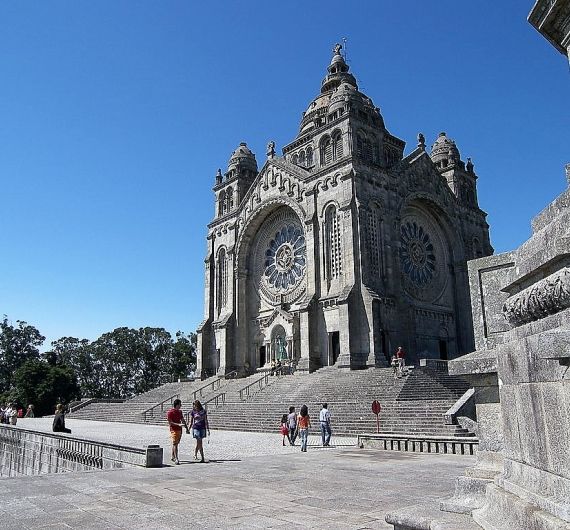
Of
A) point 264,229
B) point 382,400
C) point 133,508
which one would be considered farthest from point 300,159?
point 133,508

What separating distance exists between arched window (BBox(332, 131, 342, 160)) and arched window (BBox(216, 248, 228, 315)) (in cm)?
1373

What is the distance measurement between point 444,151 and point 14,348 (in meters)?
56.4

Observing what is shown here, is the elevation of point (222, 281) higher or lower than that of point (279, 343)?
higher

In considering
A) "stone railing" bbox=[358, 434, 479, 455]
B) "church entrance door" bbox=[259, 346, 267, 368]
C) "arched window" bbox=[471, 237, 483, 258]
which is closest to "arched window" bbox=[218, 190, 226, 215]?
"church entrance door" bbox=[259, 346, 267, 368]

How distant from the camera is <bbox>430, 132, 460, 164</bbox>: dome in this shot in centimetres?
4562

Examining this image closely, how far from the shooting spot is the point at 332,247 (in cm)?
3497

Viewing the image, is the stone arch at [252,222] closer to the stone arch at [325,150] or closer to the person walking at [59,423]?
the stone arch at [325,150]

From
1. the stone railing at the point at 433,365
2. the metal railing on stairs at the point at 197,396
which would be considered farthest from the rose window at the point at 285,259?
the stone railing at the point at 433,365

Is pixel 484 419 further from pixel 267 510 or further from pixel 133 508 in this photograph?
pixel 133 508

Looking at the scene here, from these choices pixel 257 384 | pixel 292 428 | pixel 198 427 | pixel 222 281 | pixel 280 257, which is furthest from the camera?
pixel 222 281

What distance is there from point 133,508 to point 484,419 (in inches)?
187

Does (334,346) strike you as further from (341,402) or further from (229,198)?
(229,198)

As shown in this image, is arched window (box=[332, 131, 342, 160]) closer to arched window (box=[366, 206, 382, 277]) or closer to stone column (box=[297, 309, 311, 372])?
arched window (box=[366, 206, 382, 277])

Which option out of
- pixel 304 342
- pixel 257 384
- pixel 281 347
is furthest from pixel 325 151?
pixel 257 384
